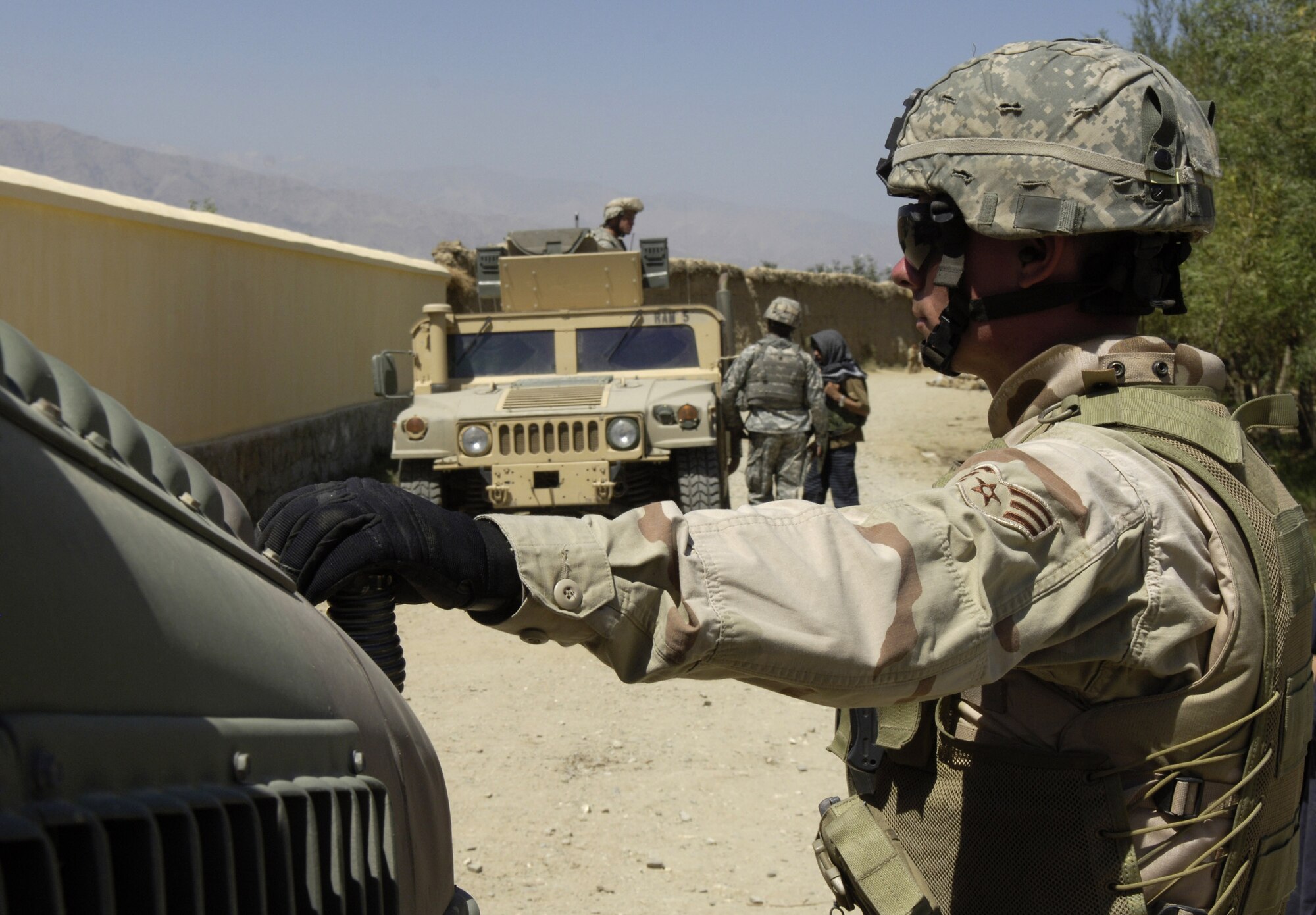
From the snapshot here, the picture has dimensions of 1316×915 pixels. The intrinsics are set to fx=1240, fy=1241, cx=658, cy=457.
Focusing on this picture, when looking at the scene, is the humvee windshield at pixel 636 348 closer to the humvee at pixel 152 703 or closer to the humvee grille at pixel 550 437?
the humvee grille at pixel 550 437

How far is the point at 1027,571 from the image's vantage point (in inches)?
42.4

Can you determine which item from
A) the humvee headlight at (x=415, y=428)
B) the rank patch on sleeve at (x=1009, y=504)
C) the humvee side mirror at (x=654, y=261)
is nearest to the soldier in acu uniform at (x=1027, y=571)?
the rank patch on sleeve at (x=1009, y=504)

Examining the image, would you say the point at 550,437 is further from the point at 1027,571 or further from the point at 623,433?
the point at 1027,571

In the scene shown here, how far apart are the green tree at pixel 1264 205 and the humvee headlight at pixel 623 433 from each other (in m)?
5.08

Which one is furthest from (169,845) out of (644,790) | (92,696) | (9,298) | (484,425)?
(484,425)

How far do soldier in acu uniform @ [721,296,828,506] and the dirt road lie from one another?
231 centimetres

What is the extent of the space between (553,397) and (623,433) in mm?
500

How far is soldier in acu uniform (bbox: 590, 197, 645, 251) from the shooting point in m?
9.52

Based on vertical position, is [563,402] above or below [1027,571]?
below

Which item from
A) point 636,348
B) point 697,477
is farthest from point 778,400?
point 636,348

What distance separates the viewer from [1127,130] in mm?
1463

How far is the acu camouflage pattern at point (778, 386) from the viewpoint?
718 centimetres

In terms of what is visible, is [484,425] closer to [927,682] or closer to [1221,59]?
[927,682]

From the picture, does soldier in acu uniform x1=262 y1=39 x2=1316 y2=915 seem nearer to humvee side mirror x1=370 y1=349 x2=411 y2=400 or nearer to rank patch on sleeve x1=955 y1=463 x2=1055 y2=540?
rank patch on sleeve x1=955 y1=463 x2=1055 y2=540
